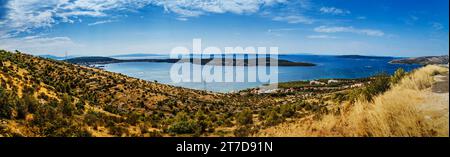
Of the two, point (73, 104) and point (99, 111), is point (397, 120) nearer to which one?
point (99, 111)

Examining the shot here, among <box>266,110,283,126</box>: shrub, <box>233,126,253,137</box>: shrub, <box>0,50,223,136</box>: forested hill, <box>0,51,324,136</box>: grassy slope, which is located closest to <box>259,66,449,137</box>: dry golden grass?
<box>233,126,253,137</box>: shrub

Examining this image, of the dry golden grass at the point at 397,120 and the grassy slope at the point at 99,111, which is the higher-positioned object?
the dry golden grass at the point at 397,120

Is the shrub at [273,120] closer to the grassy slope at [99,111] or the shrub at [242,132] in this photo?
the grassy slope at [99,111]

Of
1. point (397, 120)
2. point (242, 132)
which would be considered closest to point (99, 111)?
point (242, 132)

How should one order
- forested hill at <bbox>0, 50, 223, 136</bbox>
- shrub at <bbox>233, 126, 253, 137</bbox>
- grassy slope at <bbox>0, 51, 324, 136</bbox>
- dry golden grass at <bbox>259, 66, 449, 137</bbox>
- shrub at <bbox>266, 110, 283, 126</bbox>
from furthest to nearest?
shrub at <bbox>266, 110, 283, 126</bbox>, grassy slope at <bbox>0, 51, 324, 136</bbox>, forested hill at <bbox>0, 50, 223, 136</bbox>, shrub at <bbox>233, 126, 253, 137</bbox>, dry golden grass at <bbox>259, 66, 449, 137</bbox>

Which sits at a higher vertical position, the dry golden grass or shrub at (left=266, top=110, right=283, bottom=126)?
the dry golden grass

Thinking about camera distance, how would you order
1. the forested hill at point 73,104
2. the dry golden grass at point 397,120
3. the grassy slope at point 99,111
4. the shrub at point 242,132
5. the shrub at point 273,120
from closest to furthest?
the dry golden grass at point 397,120 → the shrub at point 242,132 → the forested hill at point 73,104 → the grassy slope at point 99,111 → the shrub at point 273,120

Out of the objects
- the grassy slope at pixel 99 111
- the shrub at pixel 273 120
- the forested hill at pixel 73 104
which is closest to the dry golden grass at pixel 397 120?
the grassy slope at pixel 99 111

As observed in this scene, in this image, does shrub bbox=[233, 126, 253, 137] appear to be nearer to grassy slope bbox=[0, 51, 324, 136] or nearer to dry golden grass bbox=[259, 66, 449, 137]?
grassy slope bbox=[0, 51, 324, 136]
